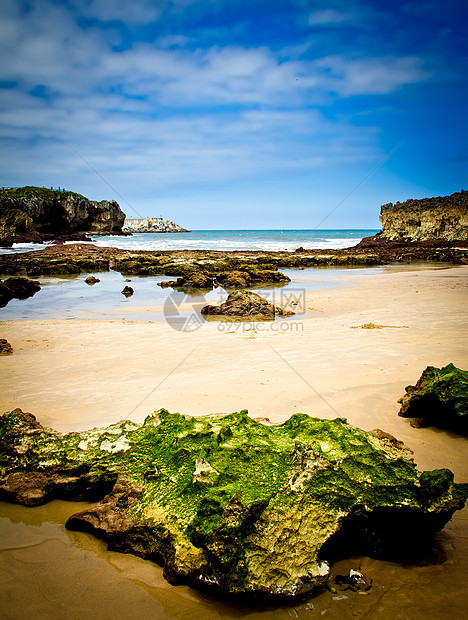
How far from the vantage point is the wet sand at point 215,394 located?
196cm

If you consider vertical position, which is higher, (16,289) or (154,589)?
(16,289)

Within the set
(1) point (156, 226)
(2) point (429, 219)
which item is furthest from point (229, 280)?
(1) point (156, 226)

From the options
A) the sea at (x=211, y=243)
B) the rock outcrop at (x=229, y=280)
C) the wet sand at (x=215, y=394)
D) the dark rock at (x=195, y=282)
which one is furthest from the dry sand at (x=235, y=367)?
the sea at (x=211, y=243)

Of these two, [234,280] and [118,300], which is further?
[234,280]

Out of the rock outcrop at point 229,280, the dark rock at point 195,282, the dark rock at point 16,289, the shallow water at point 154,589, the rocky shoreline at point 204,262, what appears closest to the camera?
the shallow water at point 154,589

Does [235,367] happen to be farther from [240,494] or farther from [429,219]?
[429,219]

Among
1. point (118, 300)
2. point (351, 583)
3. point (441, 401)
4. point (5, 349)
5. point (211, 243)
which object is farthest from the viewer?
point (211, 243)

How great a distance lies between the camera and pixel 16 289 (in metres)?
14.9

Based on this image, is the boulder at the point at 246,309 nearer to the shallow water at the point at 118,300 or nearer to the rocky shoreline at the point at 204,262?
the shallow water at the point at 118,300

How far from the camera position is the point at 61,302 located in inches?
519

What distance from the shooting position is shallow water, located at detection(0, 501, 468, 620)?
74.2 inches

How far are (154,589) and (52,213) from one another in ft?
221

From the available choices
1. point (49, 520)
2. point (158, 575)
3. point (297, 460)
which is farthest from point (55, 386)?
point (297, 460)

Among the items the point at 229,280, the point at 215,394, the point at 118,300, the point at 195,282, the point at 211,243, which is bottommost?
the point at 215,394
